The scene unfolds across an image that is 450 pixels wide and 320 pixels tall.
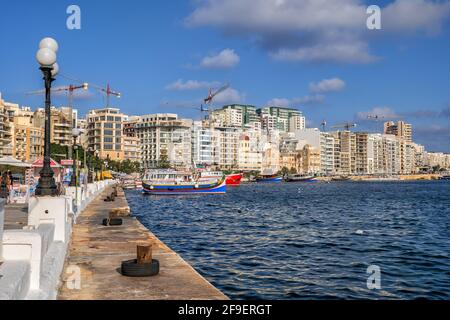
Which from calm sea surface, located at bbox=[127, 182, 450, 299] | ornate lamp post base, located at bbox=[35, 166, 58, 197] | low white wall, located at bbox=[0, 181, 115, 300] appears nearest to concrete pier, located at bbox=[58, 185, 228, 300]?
low white wall, located at bbox=[0, 181, 115, 300]

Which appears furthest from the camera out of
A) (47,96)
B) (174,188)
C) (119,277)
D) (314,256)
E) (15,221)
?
(174,188)

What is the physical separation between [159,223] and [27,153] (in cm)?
12419

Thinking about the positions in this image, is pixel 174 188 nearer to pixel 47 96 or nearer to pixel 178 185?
pixel 178 185

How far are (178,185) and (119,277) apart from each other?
2957 inches

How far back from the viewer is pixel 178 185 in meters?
86.4

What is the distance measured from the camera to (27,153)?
14775cm

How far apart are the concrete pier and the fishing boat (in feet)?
223

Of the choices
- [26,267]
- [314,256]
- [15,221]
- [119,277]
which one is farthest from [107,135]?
[26,267]

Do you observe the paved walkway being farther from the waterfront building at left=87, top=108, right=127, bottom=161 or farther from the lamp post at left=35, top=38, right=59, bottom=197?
the waterfront building at left=87, top=108, right=127, bottom=161

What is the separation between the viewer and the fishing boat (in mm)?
86125

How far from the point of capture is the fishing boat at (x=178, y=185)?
8612cm

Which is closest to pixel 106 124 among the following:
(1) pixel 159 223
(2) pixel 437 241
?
(1) pixel 159 223

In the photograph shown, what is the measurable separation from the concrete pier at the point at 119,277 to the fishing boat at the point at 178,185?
223 ft
